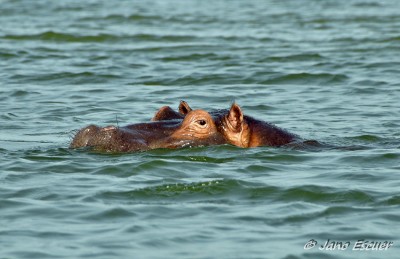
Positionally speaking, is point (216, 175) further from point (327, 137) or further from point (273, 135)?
point (327, 137)

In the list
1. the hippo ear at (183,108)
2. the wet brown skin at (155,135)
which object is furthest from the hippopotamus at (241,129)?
the wet brown skin at (155,135)

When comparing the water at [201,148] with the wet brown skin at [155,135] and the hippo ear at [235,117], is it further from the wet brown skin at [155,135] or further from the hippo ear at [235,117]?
the hippo ear at [235,117]

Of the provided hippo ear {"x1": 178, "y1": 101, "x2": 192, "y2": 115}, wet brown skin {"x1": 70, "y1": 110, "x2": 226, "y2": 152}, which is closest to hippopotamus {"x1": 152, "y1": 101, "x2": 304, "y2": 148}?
hippo ear {"x1": 178, "y1": 101, "x2": 192, "y2": 115}

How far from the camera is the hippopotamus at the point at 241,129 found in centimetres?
985

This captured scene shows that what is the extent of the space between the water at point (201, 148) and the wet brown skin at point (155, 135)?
3.7 inches

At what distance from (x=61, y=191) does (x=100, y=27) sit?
16.2 m

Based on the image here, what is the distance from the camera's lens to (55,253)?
22.5ft

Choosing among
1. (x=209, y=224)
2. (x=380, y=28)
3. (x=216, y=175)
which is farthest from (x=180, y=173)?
(x=380, y=28)

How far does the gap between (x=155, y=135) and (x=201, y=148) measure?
0.47 metres

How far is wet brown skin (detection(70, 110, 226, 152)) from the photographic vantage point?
9406 mm

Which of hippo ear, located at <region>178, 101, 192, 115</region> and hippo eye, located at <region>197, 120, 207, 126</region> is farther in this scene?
hippo ear, located at <region>178, 101, 192, 115</region>

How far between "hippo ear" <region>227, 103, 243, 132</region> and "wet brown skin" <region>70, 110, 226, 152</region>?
0.17 m

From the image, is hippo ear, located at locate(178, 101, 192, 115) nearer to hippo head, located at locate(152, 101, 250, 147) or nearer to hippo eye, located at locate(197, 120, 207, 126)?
hippo head, located at locate(152, 101, 250, 147)

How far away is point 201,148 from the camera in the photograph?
9797 mm
